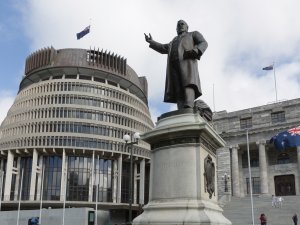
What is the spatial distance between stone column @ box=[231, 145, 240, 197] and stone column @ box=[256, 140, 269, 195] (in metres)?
4.07

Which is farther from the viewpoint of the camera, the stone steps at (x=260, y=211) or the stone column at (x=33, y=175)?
the stone column at (x=33, y=175)

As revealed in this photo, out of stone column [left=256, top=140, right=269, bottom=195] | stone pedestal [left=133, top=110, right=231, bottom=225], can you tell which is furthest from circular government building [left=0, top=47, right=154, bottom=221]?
stone pedestal [left=133, top=110, right=231, bottom=225]

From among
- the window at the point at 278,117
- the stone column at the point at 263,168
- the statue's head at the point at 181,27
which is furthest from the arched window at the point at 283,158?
the statue's head at the point at 181,27

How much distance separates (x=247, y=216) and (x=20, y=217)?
3048cm

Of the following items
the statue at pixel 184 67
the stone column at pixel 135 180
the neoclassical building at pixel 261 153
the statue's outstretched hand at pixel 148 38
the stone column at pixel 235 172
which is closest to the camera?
the statue at pixel 184 67

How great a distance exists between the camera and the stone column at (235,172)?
63.8 metres

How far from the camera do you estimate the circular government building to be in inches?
3275

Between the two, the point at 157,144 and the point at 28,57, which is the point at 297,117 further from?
the point at 28,57

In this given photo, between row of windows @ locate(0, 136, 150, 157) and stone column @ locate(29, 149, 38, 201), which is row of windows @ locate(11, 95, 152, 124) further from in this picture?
stone column @ locate(29, 149, 38, 201)

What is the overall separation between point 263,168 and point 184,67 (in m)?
56.6

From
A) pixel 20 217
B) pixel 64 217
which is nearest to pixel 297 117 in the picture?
pixel 64 217

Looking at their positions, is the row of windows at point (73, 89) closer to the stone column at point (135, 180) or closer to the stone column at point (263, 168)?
the stone column at point (135, 180)

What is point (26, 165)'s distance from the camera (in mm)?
87000

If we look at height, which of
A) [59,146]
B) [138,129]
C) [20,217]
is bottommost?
[20,217]
